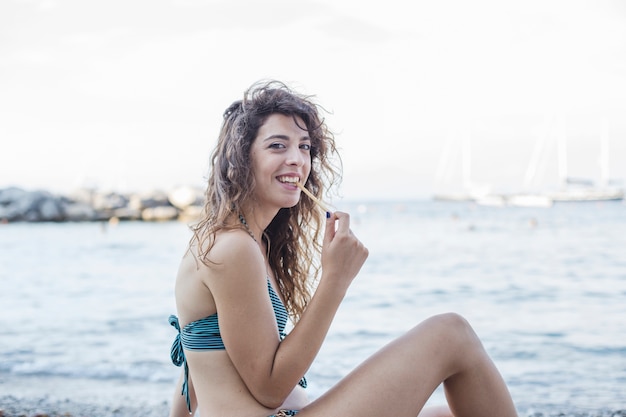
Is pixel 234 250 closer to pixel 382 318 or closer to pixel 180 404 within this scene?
pixel 180 404

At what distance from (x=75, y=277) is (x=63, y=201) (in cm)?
3206

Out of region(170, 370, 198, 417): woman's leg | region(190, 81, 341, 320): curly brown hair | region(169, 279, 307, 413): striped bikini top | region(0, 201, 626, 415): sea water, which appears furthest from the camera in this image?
region(0, 201, 626, 415): sea water

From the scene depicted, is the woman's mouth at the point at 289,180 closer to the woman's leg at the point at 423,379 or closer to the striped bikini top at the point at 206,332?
the striped bikini top at the point at 206,332

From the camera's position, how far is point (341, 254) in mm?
2055

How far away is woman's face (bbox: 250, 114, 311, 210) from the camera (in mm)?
2268

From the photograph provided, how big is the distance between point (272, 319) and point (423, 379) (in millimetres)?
520

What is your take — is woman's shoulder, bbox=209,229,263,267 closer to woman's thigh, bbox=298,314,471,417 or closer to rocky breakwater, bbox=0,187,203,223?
woman's thigh, bbox=298,314,471,417

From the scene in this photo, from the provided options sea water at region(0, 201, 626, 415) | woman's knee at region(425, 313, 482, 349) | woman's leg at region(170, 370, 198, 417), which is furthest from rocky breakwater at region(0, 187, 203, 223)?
woman's knee at region(425, 313, 482, 349)

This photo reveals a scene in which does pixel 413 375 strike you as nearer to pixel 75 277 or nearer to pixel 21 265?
pixel 75 277

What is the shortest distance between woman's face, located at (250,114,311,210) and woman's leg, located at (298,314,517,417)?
61 cm

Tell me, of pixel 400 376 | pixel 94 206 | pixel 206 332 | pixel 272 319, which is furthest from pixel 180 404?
pixel 94 206

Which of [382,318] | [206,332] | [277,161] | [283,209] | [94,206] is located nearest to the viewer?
[206,332]

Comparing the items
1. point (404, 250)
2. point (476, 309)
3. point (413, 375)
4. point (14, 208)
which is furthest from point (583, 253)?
point (14, 208)

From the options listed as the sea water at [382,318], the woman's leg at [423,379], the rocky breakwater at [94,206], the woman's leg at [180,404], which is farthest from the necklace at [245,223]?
the rocky breakwater at [94,206]
